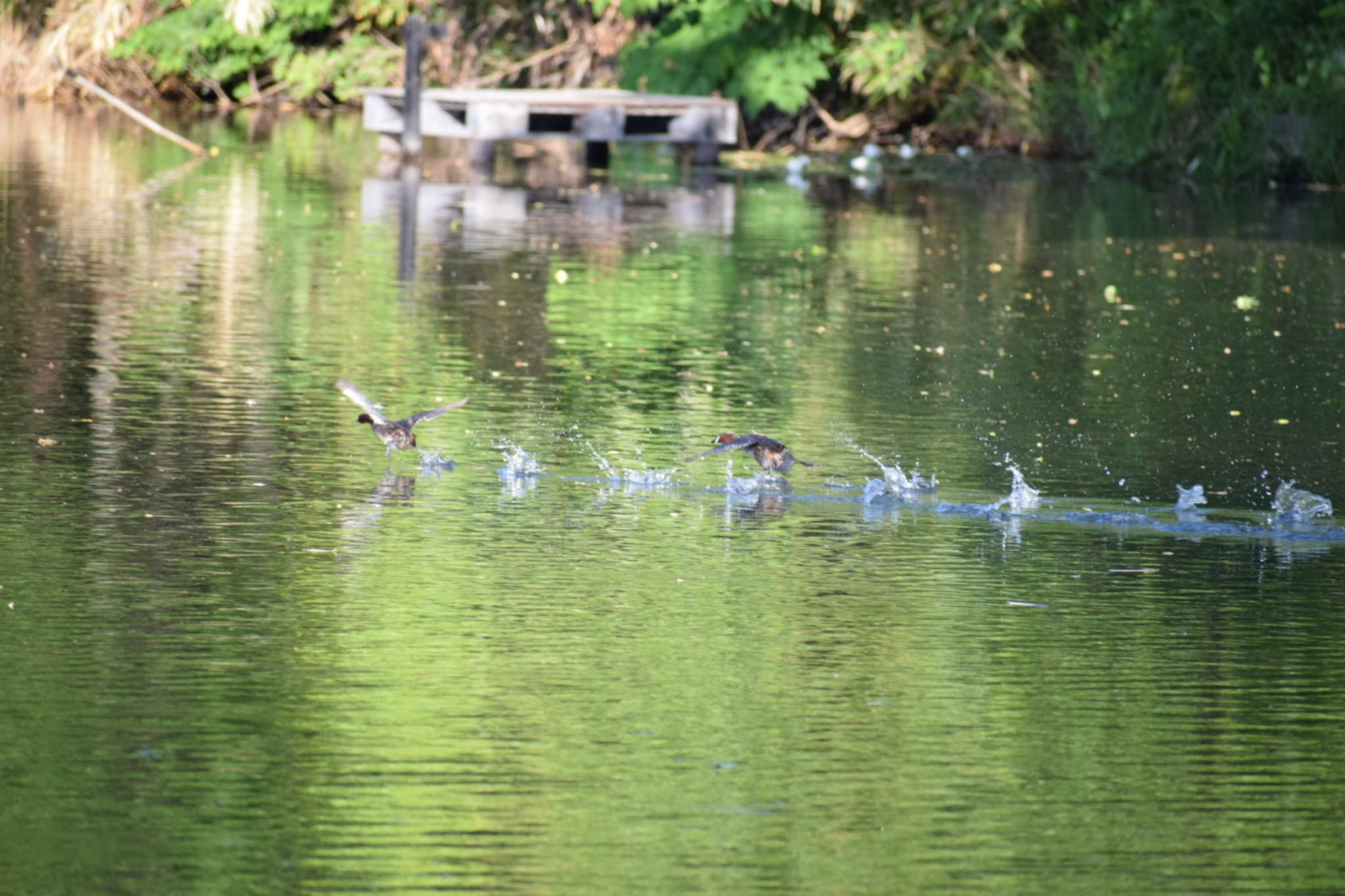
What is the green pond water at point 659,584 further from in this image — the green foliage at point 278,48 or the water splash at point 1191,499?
the green foliage at point 278,48

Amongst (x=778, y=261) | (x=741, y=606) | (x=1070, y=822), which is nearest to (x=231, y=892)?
(x=1070, y=822)

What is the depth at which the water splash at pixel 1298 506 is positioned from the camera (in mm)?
9078

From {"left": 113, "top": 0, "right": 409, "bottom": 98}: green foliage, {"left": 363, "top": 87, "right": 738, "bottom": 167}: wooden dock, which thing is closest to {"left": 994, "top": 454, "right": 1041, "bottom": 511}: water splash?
{"left": 363, "top": 87, "right": 738, "bottom": 167}: wooden dock

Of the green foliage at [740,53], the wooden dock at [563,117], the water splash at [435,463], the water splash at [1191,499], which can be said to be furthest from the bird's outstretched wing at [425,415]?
→ the green foliage at [740,53]

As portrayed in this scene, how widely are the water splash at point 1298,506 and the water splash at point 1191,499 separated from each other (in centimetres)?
28

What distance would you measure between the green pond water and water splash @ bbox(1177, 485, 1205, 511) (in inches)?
5.4

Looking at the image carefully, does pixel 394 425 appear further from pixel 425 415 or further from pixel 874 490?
pixel 874 490

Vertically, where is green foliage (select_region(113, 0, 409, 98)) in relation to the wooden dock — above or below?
above

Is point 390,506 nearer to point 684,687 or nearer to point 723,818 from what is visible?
point 684,687

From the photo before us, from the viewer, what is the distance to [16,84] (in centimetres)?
Answer: 3634

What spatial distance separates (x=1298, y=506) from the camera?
9.14 meters

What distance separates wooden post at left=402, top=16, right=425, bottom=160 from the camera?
2711 cm

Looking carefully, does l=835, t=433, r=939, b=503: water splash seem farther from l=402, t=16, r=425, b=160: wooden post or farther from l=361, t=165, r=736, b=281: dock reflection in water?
l=402, t=16, r=425, b=160: wooden post

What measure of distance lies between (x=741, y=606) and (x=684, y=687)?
0.99m
